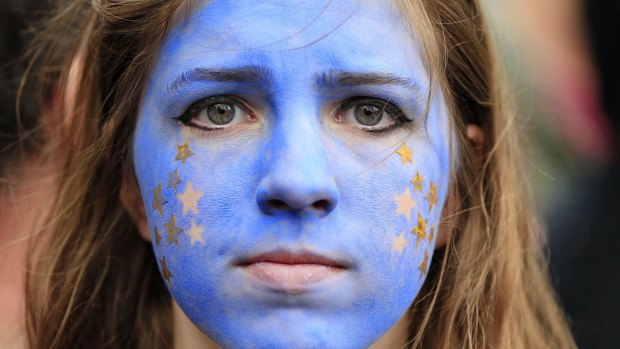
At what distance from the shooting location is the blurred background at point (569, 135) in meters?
3.44

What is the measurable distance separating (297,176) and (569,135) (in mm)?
2184

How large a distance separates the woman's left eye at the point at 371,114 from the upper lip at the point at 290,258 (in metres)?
0.31

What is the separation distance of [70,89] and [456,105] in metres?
1.21

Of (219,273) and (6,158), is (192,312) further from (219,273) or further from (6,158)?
(6,158)

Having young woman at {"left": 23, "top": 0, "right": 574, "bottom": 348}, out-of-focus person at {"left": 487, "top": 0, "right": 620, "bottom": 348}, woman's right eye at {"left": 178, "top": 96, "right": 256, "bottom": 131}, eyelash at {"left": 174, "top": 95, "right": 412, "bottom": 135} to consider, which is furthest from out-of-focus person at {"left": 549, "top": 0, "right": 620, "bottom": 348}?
woman's right eye at {"left": 178, "top": 96, "right": 256, "bottom": 131}

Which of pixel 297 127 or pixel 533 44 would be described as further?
pixel 533 44

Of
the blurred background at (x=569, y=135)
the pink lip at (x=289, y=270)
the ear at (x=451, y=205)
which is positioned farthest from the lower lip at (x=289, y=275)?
the blurred background at (x=569, y=135)

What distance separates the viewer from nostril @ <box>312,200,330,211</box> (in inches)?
72.8

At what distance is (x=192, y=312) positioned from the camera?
1.95 meters

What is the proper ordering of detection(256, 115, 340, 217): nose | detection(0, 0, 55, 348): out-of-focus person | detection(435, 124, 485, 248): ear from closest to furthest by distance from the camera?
detection(256, 115, 340, 217): nose
detection(435, 124, 485, 248): ear
detection(0, 0, 55, 348): out-of-focus person

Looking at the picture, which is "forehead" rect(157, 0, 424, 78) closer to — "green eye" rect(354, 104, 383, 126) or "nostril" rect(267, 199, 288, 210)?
"green eye" rect(354, 104, 383, 126)

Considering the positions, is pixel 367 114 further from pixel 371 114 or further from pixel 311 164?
pixel 311 164

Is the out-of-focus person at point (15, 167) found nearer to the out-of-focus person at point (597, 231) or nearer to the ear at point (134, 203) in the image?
the ear at point (134, 203)

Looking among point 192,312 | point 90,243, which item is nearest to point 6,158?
point 90,243
